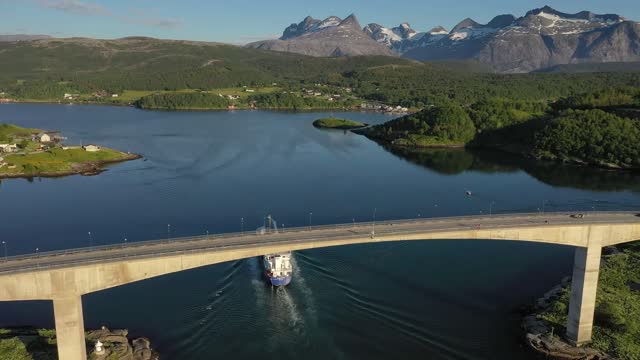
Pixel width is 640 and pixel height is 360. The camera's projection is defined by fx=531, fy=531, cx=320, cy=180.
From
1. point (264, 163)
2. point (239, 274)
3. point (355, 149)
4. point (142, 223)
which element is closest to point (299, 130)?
point (355, 149)

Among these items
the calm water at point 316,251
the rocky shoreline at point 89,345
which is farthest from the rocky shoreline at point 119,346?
the calm water at point 316,251

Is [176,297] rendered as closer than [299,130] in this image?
Yes

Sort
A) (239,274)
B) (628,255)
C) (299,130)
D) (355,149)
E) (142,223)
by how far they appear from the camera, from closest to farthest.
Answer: (239,274) < (628,255) < (142,223) < (355,149) < (299,130)

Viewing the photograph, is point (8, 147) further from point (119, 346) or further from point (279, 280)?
point (119, 346)

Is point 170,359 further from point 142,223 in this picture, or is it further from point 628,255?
point 628,255

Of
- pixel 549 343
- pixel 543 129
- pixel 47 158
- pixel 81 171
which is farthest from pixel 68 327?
pixel 543 129

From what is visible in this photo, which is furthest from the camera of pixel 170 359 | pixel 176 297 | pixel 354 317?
pixel 176 297

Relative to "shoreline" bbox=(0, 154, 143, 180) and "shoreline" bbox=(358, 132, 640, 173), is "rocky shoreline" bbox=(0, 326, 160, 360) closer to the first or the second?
"shoreline" bbox=(0, 154, 143, 180)

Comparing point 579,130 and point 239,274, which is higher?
point 579,130

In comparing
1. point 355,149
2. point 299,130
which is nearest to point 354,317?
point 355,149
